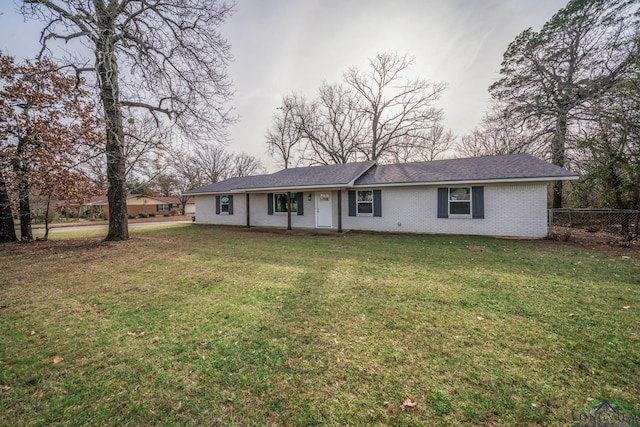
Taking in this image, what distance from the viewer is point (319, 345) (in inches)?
117

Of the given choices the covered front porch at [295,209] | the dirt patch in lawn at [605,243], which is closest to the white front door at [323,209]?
the covered front porch at [295,209]

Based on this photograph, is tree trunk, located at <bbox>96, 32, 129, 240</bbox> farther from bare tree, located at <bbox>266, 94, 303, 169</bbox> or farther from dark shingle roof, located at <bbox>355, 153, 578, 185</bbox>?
bare tree, located at <bbox>266, 94, 303, 169</bbox>

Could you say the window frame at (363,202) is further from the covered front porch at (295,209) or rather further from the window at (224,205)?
the window at (224,205)

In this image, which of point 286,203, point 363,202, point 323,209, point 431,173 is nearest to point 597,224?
point 431,173

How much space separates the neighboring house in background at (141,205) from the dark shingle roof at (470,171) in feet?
112

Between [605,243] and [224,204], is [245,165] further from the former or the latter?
[605,243]

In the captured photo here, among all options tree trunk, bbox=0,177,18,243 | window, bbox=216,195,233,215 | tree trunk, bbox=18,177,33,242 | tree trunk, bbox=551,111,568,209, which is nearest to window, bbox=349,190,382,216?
window, bbox=216,195,233,215

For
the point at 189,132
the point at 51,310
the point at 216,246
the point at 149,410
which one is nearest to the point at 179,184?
the point at 189,132

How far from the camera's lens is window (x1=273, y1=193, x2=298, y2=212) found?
47.6 feet

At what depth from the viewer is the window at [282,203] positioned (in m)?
14.5

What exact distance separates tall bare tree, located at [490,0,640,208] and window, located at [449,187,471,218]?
738 centimetres

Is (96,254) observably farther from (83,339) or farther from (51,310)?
(83,339)

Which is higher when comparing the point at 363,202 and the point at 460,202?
the point at 363,202

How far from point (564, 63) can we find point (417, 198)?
12.9 m
